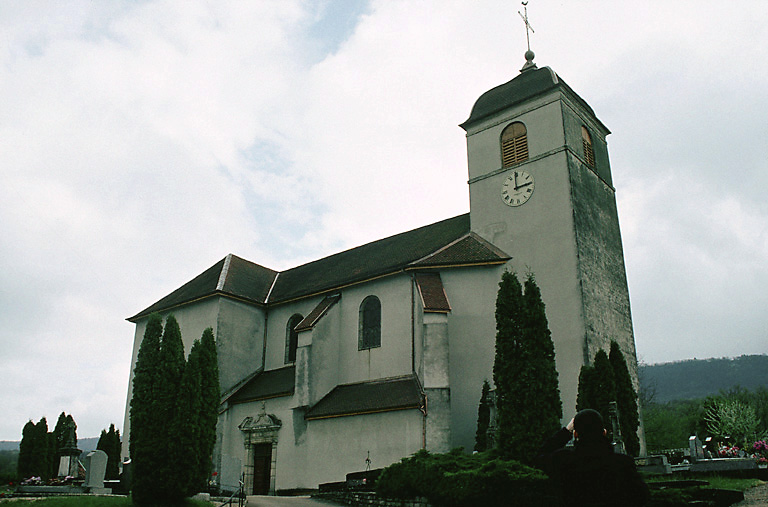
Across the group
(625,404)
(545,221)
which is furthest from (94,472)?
(545,221)

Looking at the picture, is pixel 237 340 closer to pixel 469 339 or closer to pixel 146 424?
pixel 469 339

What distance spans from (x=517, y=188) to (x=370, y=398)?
9.85m

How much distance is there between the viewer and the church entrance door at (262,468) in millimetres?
24172

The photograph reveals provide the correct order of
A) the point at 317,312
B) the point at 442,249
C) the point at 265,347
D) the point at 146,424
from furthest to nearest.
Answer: the point at 265,347, the point at 317,312, the point at 442,249, the point at 146,424

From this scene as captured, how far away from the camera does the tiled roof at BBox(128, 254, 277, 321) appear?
2885 centimetres

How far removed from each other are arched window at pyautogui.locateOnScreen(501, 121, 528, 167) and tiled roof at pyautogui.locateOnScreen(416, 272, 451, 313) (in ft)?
19.1

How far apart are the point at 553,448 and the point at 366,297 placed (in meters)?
21.1

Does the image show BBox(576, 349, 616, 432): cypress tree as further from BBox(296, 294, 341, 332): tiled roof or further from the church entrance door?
the church entrance door

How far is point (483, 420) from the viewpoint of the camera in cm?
1975

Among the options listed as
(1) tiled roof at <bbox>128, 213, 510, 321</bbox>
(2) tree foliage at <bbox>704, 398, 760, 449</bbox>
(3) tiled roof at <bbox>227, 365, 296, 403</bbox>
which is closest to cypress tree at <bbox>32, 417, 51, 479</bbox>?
(1) tiled roof at <bbox>128, 213, 510, 321</bbox>

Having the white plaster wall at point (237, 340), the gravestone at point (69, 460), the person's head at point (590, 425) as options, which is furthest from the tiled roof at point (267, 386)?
the person's head at point (590, 425)

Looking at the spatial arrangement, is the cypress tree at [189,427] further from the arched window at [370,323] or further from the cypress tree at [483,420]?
the arched window at [370,323]

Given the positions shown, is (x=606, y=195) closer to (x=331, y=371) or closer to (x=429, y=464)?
(x=331, y=371)

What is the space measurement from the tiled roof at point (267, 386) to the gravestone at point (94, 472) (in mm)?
6629
